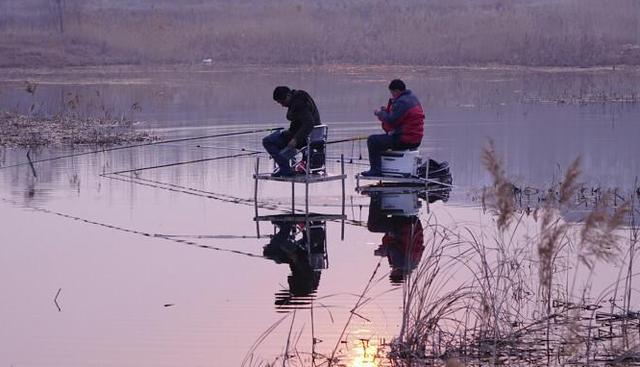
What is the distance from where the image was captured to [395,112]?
51.4 feet

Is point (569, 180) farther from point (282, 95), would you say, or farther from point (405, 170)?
point (405, 170)

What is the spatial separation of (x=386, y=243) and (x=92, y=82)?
30439 mm

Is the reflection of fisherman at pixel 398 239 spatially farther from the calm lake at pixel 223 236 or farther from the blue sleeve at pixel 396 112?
the blue sleeve at pixel 396 112

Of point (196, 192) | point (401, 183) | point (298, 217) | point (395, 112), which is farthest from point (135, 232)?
point (401, 183)

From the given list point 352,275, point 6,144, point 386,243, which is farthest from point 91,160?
point 352,275

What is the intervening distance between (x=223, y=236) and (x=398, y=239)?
1816 millimetres

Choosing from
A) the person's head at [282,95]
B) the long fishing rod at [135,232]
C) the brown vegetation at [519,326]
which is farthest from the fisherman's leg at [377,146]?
the brown vegetation at [519,326]

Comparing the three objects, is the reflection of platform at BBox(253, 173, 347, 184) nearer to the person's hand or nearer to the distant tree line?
the person's hand

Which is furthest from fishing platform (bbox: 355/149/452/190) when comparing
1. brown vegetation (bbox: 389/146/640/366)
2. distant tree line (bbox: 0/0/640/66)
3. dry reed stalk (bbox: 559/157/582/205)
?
distant tree line (bbox: 0/0/640/66)

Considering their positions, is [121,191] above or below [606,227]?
below

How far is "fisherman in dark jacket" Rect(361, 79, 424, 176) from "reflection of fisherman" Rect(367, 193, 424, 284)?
64 centimetres

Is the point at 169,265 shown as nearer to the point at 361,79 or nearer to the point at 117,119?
the point at 117,119

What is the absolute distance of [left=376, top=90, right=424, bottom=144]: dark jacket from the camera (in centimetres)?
1566

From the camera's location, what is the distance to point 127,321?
967cm
